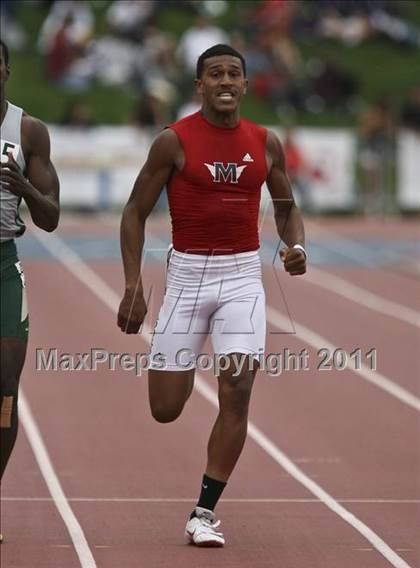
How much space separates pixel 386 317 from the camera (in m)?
17.8

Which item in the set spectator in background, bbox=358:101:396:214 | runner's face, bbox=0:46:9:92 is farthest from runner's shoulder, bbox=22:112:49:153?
spectator in background, bbox=358:101:396:214

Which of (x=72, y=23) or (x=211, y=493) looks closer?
(x=211, y=493)

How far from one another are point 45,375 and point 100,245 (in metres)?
11.0

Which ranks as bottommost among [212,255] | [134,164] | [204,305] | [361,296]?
[361,296]

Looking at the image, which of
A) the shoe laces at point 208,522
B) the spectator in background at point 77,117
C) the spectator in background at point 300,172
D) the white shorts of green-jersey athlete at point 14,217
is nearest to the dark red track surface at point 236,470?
the shoe laces at point 208,522

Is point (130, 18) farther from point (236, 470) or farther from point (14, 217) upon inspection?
point (14, 217)

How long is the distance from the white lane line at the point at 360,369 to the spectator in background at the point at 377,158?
1217cm

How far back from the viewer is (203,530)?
7.87 meters

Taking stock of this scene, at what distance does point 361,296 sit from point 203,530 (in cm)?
1187

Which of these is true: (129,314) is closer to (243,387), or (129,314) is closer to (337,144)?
(243,387)

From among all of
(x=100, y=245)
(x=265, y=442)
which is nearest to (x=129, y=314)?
(x=265, y=442)

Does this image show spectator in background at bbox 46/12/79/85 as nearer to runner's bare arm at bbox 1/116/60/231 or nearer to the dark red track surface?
the dark red track surface

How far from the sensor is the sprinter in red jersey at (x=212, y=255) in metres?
7.83

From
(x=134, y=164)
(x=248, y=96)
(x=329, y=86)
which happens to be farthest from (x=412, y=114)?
(x=134, y=164)
